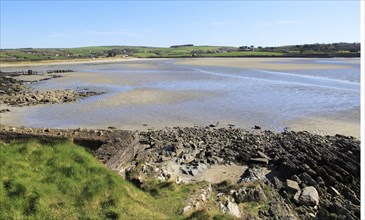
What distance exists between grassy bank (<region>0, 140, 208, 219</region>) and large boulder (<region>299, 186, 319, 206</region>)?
5.00 metres

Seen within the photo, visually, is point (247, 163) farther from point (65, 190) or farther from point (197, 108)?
point (197, 108)

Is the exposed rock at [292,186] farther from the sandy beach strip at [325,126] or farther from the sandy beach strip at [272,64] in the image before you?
the sandy beach strip at [272,64]

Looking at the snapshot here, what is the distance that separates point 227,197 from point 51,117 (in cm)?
2210

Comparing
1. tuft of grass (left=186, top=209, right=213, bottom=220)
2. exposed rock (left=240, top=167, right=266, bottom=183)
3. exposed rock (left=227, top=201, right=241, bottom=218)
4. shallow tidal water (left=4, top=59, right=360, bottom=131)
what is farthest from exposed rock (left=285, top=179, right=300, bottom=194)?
shallow tidal water (left=4, top=59, right=360, bottom=131)

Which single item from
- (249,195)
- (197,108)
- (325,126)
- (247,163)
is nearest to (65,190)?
(249,195)

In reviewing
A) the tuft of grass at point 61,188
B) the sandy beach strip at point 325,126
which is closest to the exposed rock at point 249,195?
the tuft of grass at point 61,188

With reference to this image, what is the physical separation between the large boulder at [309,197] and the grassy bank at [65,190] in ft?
16.4

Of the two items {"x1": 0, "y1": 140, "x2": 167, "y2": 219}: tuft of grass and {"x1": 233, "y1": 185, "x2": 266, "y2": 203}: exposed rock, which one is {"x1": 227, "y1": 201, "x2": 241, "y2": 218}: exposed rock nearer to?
{"x1": 233, "y1": 185, "x2": 266, "y2": 203}: exposed rock

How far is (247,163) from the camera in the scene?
1775cm

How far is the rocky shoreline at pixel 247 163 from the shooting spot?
11984mm

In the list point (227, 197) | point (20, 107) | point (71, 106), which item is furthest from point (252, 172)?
point (20, 107)

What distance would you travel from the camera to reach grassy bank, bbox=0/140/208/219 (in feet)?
26.1

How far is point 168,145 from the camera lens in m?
20.1

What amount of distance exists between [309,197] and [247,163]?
4.95 metres
